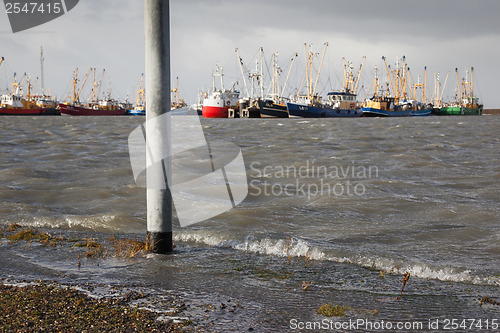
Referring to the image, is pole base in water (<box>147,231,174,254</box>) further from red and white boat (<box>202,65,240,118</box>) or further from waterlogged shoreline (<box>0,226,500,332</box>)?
red and white boat (<box>202,65,240,118</box>)

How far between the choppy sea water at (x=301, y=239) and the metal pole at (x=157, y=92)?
0.75 meters

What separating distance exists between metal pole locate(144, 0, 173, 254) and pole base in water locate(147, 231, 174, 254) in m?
0.37

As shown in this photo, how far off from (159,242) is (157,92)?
169cm

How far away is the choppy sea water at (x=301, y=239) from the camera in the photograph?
4.16 meters

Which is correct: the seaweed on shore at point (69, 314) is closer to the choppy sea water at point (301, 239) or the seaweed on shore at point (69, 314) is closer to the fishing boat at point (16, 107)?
the choppy sea water at point (301, 239)

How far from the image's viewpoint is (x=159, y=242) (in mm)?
5426

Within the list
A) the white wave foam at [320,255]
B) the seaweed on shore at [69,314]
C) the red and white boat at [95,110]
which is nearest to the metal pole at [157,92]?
the seaweed on shore at [69,314]

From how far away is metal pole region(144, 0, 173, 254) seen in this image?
475 centimetres

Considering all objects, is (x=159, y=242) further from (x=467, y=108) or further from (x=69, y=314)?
(x=467, y=108)

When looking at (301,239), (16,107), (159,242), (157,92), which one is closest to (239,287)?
(159,242)

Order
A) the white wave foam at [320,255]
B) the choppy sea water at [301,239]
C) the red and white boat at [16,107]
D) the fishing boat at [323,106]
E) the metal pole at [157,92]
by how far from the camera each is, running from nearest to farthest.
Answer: the choppy sea water at [301,239], the metal pole at [157,92], the white wave foam at [320,255], the fishing boat at [323,106], the red and white boat at [16,107]

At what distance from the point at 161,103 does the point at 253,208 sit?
471cm

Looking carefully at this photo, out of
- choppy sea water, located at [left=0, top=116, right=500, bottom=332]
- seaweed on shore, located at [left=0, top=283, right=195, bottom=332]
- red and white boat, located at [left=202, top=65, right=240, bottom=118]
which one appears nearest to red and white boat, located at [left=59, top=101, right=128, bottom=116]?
red and white boat, located at [left=202, top=65, right=240, bottom=118]

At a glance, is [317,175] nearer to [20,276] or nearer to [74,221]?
[74,221]
